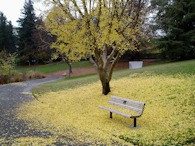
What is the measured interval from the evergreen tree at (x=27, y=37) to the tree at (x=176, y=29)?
103 feet

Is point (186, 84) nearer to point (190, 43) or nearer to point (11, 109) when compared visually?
point (11, 109)

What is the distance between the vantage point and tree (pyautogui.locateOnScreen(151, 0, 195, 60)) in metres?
26.1

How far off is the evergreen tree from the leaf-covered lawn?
1669 inches

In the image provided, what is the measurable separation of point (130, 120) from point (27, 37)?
4909 cm

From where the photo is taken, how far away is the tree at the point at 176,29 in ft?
85.8

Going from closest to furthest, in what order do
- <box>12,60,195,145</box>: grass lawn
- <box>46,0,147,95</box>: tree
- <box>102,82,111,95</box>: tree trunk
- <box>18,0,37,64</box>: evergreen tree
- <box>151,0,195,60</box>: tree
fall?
<box>12,60,195,145</box>: grass lawn, <box>46,0,147,95</box>: tree, <box>102,82,111,95</box>: tree trunk, <box>151,0,195,60</box>: tree, <box>18,0,37,64</box>: evergreen tree

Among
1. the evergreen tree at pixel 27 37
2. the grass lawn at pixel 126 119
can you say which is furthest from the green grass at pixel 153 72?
the evergreen tree at pixel 27 37

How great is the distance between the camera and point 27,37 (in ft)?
171

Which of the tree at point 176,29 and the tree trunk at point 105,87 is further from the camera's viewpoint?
the tree at point 176,29

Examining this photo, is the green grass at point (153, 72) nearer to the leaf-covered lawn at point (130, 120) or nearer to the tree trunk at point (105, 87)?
the leaf-covered lawn at point (130, 120)

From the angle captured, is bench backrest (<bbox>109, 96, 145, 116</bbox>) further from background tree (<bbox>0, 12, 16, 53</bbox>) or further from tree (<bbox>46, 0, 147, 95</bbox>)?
background tree (<bbox>0, 12, 16, 53</bbox>)

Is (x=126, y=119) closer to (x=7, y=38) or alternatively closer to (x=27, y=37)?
(x=27, y=37)

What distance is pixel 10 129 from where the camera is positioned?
6.73 meters

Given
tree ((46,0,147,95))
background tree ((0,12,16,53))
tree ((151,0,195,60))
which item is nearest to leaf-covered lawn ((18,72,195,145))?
tree ((46,0,147,95))
